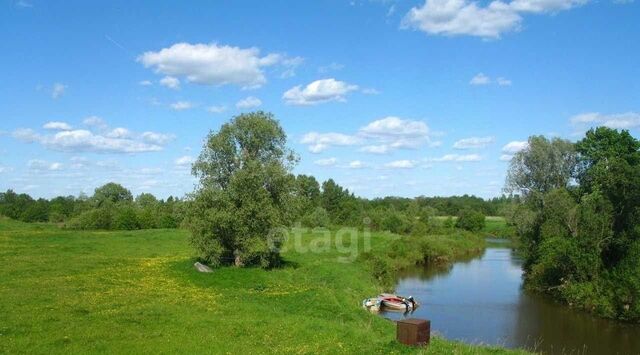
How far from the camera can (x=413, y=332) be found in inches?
725

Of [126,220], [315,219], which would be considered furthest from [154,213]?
[315,219]

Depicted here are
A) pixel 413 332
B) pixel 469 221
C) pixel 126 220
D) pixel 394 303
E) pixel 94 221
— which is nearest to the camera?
pixel 413 332

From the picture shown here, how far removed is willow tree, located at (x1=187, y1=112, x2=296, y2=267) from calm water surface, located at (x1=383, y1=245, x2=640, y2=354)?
10.8 metres

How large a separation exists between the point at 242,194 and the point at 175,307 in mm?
15594

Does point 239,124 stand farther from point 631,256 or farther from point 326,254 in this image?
point 631,256

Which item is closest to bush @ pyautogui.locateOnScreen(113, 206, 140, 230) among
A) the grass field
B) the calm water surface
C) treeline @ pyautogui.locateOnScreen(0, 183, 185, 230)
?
treeline @ pyautogui.locateOnScreen(0, 183, 185, 230)

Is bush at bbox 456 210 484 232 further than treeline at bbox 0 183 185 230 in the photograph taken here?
Yes

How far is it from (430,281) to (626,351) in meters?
28.4

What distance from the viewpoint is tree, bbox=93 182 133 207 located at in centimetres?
12586

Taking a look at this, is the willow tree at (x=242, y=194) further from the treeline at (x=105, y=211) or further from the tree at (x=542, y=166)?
the tree at (x=542, y=166)

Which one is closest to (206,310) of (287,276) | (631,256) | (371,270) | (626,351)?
(287,276)

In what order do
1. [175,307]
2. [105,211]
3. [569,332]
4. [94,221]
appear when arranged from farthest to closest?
[105,211]
[94,221]
[569,332]
[175,307]

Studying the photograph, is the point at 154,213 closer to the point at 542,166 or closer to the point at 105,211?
the point at 105,211

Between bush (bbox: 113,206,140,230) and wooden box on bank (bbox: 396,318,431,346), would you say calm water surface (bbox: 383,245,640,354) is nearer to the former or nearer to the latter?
wooden box on bank (bbox: 396,318,431,346)
